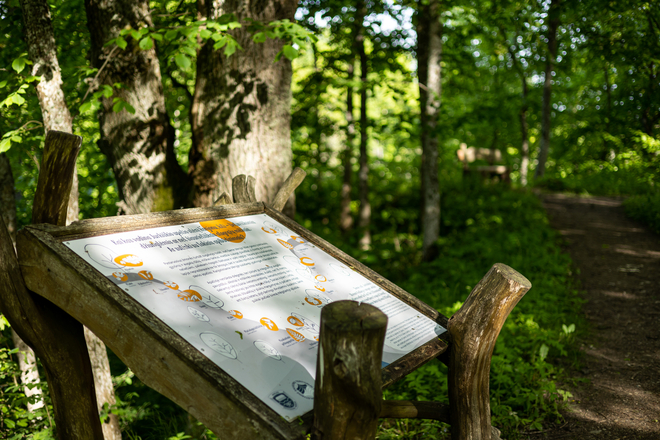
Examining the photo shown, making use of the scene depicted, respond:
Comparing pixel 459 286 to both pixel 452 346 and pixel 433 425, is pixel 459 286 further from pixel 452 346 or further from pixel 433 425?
pixel 452 346

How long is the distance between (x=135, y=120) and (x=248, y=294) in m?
2.58

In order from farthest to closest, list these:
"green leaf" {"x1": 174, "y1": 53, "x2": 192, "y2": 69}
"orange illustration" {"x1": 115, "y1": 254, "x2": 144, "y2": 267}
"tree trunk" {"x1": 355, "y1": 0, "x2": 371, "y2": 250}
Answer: "tree trunk" {"x1": 355, "y1": 0, "x2": 371, "y2": 250}, "green leaf" {"x1": 174, "y1": 53, "x2": 192, "y2": 69}, "orange illustration" {"x1": 115, "y1": 254, "x2": 144, "y2": 267}

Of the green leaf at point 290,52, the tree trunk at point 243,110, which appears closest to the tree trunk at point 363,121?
the tree trunk at point 243,110

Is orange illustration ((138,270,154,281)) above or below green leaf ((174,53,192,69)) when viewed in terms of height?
below

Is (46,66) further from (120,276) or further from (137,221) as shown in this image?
(120,276)

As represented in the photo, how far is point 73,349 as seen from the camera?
70.9 inches

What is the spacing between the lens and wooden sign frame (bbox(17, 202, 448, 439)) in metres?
1.17

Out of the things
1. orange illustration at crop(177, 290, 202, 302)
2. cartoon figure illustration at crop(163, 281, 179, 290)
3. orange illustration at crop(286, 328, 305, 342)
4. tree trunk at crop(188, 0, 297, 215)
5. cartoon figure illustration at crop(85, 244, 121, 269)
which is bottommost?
orange illustration at crop(286, 328, 305, 342)

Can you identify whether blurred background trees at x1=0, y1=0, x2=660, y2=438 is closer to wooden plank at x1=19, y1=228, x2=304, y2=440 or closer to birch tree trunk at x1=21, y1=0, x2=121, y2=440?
birch tree trunk at x1=21, y1=0, x2=121, y2=440

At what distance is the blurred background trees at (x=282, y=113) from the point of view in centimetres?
337

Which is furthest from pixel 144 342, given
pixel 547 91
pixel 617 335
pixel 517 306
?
pixel 547 91

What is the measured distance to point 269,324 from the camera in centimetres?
149

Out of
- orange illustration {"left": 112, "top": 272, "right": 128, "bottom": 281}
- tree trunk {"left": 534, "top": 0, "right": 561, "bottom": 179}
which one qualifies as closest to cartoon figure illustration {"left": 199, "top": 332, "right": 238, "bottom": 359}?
orange illustration {"left": 112, "top": 272, "right": 128, "bottom": 281}

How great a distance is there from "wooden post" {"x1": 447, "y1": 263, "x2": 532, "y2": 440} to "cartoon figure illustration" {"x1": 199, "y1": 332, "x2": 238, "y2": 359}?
3.26ft
